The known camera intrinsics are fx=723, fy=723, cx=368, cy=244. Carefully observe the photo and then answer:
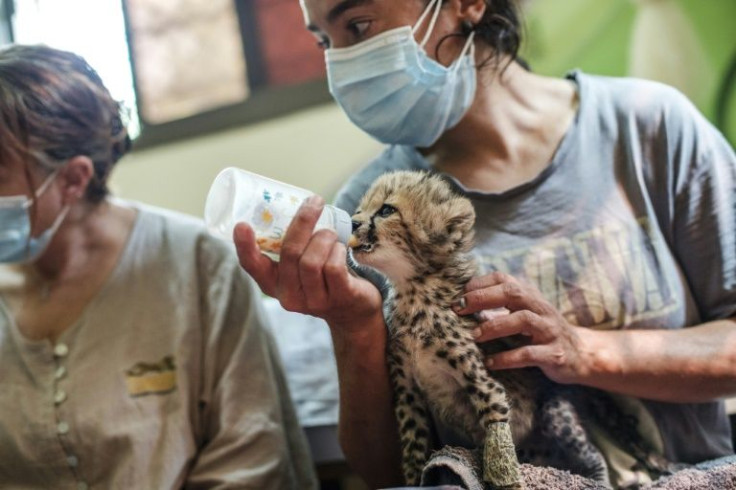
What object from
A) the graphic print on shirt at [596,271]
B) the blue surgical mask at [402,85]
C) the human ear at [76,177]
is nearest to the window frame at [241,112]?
the human ear at [76,177]

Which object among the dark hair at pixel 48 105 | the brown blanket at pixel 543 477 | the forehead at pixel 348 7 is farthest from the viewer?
the dark hair at pixel 48 105

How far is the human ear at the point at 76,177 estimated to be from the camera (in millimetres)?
1228

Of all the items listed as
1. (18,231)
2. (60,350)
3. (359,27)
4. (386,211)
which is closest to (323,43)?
(359,27)

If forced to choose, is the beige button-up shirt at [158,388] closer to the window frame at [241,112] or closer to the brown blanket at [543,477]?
the window frame at [241,112]

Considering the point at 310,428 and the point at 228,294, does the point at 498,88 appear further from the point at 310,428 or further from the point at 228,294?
the point at 310,428

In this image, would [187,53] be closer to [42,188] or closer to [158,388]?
[42,188]

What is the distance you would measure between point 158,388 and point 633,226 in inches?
32.9

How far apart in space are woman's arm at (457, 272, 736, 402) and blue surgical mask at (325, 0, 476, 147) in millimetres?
273

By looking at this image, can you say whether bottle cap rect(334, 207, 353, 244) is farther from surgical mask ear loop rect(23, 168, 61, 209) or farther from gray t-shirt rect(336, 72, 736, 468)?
surgical mask ear loop rect(23, 168, 61, 209)

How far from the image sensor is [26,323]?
1.30 m

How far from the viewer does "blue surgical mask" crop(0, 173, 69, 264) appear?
118 centimetres

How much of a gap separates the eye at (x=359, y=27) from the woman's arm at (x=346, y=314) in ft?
1.00

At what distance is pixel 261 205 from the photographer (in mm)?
877

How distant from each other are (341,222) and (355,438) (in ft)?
1.27
